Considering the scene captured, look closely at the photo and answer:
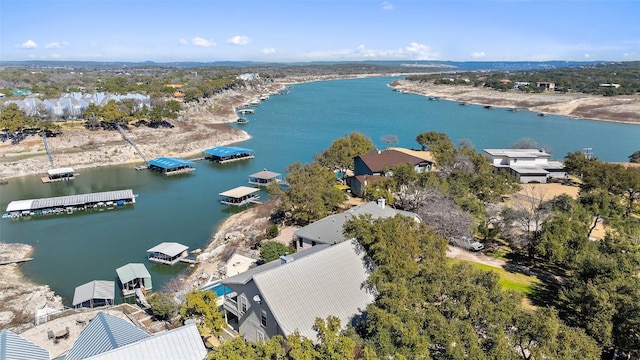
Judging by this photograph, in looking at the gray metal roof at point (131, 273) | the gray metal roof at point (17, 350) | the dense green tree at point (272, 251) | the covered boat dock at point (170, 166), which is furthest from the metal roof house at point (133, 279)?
the covered boat dock at point (170, 166)

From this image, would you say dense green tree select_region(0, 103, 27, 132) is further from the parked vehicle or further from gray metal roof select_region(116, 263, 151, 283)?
the parked vehicle

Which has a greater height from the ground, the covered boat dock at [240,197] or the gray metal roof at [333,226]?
the gray metal roof at [333,226]

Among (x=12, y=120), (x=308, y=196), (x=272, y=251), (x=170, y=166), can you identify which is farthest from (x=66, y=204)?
(x=12, y=120)

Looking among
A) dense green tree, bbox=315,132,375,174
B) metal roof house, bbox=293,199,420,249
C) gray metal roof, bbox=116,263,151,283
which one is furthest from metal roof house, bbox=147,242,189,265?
dense green tree, bbox=315,132,375,174

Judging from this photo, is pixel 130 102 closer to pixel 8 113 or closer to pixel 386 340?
pixel 8 113

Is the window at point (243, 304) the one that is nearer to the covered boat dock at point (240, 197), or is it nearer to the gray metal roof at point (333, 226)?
the gray metal roof at point (333, 226)

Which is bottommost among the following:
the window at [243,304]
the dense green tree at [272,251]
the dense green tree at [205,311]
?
the dense green tree at [272,251]

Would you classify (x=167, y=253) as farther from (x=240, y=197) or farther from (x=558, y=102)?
(x=558, y=102)
